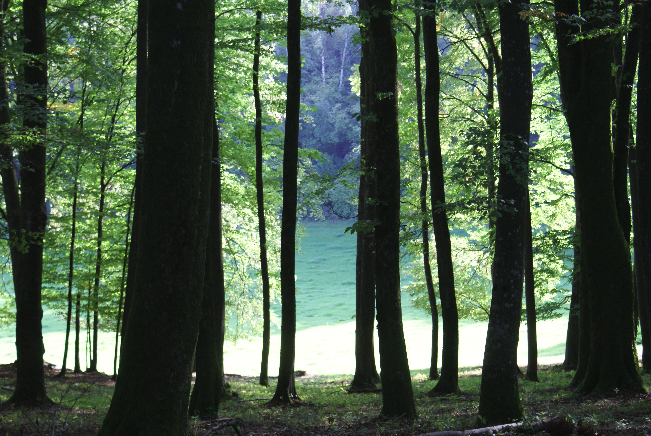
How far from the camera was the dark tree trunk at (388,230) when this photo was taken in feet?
22.4

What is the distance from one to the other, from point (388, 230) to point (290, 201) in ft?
9.85

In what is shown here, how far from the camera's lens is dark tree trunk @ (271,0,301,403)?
9.23 m

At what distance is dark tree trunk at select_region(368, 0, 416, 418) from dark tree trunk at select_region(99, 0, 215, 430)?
333cm

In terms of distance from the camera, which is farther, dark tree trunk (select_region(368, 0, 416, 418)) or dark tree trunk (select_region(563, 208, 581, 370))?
dark tree trunk (select_region(563, 208, 581, 370))

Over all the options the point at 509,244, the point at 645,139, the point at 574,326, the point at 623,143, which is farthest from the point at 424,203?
the point at 509,244

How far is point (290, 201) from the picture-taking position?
9383 mm

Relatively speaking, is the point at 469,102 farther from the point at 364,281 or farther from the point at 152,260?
the point at 152,260

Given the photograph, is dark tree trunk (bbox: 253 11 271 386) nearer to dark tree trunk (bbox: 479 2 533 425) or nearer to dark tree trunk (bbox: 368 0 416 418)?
dark tree trunk (bbox: 368 0 416 418)

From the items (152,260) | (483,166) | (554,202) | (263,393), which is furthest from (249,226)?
(152,260)

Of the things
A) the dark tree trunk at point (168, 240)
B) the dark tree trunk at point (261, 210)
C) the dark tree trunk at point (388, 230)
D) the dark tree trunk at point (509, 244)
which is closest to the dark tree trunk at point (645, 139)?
the dark tree trunk at point (509, 244)

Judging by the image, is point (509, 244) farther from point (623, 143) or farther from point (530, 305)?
point (530, 305)

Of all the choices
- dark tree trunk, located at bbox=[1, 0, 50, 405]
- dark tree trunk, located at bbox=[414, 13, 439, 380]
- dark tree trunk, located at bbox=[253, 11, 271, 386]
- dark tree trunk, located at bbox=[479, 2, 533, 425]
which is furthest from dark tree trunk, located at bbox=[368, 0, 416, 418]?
dark tree trunk, located at bbox=[1, 0, 50, 405]

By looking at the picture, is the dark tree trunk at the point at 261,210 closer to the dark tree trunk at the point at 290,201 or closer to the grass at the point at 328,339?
the dark tree trunk at the point at 290,201

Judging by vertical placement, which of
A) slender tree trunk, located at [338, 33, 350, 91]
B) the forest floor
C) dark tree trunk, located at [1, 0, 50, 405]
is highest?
slender tree trunk, located at [338, 33, 350, 91]
